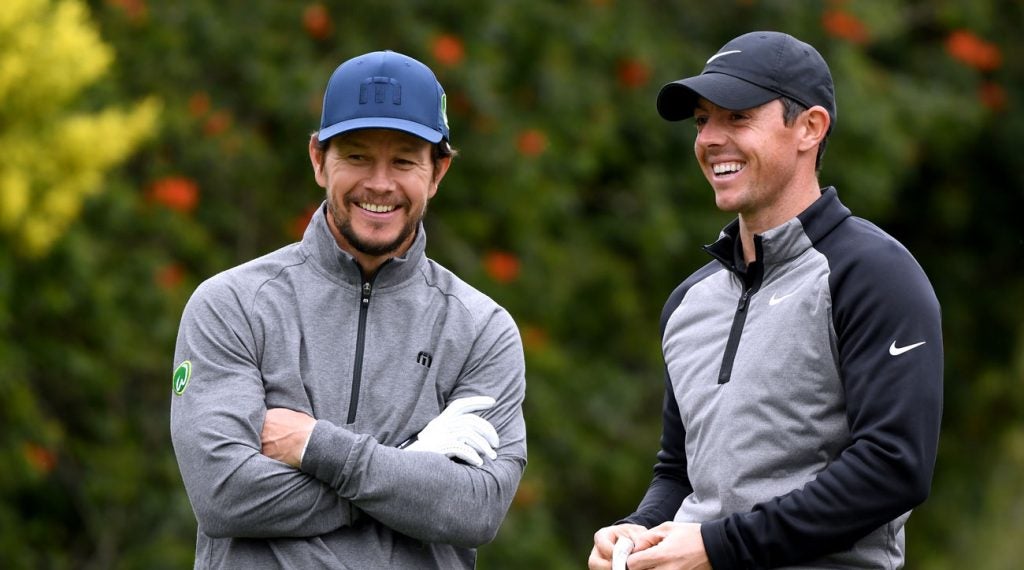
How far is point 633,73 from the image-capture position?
10.2 m

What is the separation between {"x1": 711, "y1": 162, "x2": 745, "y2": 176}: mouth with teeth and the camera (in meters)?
3.83

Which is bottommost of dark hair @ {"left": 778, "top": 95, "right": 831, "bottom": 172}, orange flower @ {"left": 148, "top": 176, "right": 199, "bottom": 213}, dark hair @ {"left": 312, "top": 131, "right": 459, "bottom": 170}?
orange flower @ {"left": 148, "top": 176, "right": 199, "bottom": 213}

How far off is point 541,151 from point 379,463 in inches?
234

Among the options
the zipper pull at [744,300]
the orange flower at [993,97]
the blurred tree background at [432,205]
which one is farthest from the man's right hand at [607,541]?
the orange flower at [993,97]

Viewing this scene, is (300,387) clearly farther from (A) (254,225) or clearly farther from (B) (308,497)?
(A) (254,225)

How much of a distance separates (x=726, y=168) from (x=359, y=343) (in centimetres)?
96

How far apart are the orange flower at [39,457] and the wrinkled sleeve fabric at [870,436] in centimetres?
511

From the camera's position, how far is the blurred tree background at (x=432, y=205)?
7.80 metres

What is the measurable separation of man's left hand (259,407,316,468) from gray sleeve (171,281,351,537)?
2 cm

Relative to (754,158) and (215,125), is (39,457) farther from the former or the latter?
(754,158)

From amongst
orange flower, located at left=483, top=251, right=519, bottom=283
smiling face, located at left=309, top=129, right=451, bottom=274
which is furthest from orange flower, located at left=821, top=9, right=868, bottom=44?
smiling face, located at left=309, top=129, right=451, bottom=274

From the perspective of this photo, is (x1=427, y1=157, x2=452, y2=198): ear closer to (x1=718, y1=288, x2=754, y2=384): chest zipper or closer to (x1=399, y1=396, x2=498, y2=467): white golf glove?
(x1=399, y1=396, x2=498, y2=467): white golf glove

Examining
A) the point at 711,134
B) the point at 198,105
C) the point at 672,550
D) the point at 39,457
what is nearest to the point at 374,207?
the point at 711,134

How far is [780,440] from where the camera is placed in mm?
3598
